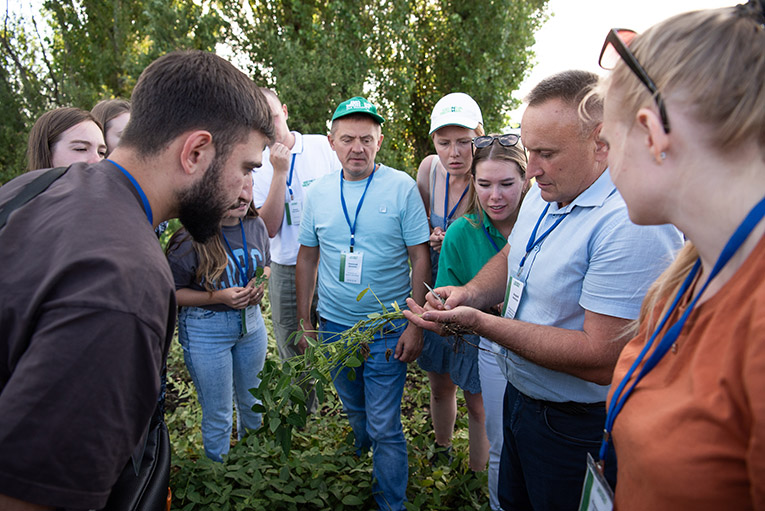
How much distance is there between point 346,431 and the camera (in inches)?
152

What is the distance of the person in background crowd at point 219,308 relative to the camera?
10.00 ft

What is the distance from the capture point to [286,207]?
4066 mm

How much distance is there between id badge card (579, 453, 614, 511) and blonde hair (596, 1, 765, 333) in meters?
1.05

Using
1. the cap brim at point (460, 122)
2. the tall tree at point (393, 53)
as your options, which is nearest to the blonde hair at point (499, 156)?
the cap brim at point (460, 122)

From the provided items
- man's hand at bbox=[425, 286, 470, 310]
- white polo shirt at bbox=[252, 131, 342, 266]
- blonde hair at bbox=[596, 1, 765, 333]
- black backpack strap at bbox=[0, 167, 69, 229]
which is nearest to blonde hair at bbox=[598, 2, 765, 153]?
blonde hair at bbox=[596, 1, 765, 333]

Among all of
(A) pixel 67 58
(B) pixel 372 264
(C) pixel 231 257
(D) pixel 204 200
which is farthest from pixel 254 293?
(A) pixel 67 58

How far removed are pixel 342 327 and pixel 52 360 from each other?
225 cm

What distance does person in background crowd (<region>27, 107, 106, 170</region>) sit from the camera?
289 centimetres

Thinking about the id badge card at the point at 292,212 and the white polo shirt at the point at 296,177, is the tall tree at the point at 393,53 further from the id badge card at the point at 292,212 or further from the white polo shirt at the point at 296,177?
the id badge card at the point at 292,212

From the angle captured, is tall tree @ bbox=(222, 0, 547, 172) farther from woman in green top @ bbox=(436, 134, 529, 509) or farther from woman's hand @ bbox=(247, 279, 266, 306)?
woman in green top @ bbox=(436, 134, 529, 509)

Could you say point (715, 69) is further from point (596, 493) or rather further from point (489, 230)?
point (489, 230)

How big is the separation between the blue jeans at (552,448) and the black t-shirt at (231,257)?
1.96 metres

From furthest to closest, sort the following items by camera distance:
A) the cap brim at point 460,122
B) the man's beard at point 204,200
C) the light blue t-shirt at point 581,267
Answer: the cap brim at point 460,122 → the light blue t-shirt at point 581,267 → the man's beard at point 204,200

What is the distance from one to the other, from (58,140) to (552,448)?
3242mm
